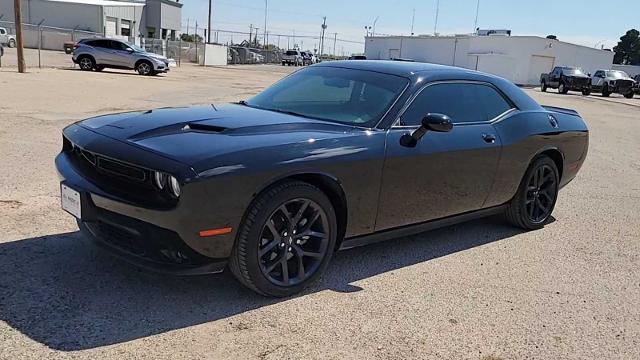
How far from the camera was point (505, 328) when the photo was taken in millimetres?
3410

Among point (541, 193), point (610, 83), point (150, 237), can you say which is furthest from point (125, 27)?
point (150, 237)

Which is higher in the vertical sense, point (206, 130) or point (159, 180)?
point (206, 130)

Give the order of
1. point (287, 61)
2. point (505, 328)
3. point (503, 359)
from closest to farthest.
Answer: point (503, 359)
point (505, 328)
point (287, 61)

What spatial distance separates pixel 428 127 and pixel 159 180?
185cm

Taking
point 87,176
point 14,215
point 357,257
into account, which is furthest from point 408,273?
point 14,215

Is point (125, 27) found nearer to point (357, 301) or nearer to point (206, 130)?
point (206, 130)

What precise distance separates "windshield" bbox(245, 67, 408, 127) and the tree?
4700 inches

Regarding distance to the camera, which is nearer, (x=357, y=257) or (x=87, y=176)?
(x=87, y=176)

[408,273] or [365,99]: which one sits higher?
[365,99]

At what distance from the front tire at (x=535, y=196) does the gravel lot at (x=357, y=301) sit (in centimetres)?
16

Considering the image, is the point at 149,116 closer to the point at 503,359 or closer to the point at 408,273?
the point at 408,273

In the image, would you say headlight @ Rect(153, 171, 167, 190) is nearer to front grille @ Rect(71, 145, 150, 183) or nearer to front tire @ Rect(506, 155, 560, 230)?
front grille @ Rect(71, 145, 150, 183)

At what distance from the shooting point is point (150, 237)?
315 centimetres

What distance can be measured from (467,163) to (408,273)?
101 centimetres
